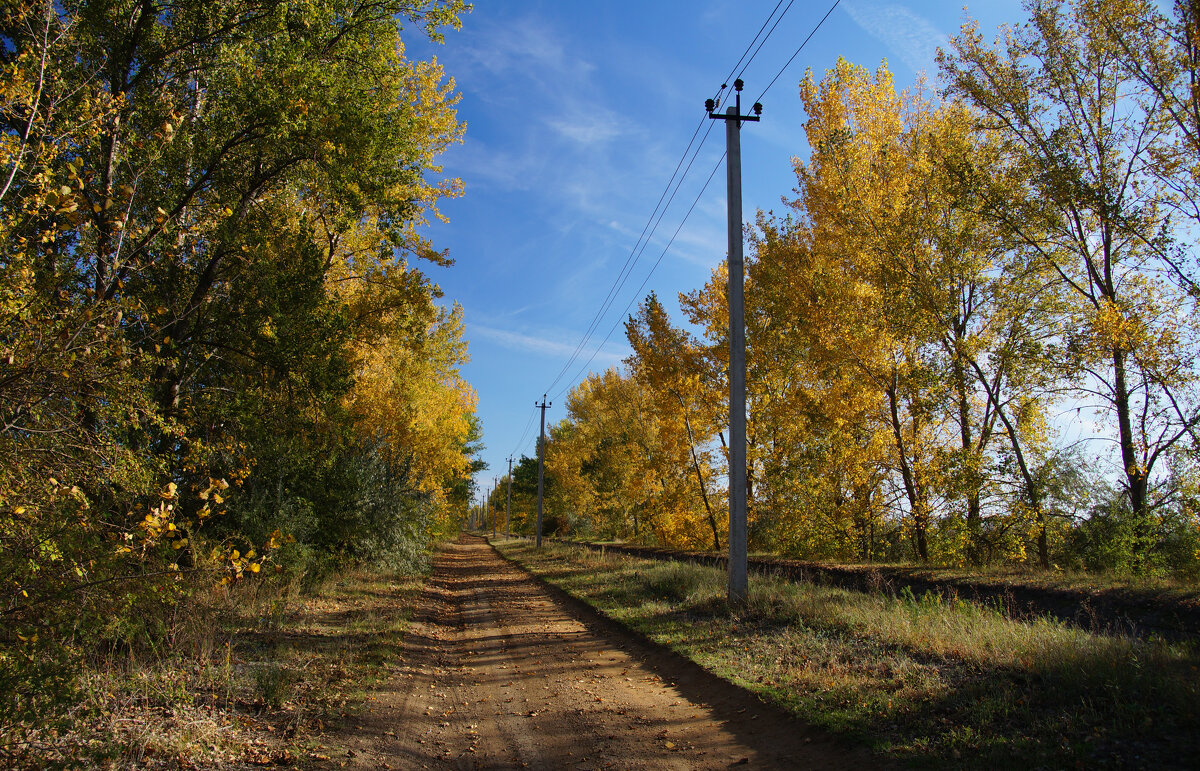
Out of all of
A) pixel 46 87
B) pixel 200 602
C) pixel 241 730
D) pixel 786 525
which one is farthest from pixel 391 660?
pixel 786 525

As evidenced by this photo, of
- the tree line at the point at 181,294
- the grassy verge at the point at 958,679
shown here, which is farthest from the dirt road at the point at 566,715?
the tree line at the point at 181,294

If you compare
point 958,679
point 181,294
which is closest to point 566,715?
point 958,679

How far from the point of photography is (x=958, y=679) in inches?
237

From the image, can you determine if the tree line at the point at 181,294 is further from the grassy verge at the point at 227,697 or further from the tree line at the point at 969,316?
the tree line at the point at 969,316

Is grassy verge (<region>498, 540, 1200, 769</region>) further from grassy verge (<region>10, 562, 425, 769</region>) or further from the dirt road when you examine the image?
grassy verge (<region>10, 562, 425, 769</region>)

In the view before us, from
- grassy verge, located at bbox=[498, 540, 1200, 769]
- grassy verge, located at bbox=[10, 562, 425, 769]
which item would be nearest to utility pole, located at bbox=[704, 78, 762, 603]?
grassy verge, located at bbox=[498, 540, 1200, 769]

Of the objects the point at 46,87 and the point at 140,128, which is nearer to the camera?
the point at 46,87

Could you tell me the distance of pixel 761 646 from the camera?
8.37 meters

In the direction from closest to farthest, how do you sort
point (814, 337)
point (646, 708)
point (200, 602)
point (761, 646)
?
point (646, 708), point (200, 602), point (761, 646), point (814, 337)

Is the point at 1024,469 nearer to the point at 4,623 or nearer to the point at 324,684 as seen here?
the point at 324,684

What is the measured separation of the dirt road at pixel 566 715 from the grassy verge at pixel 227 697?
1.53 ft

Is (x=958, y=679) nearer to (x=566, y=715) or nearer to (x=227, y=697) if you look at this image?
(x=566, y=715)

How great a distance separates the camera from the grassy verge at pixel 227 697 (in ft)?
14.8

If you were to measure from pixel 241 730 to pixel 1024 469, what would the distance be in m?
17.6
